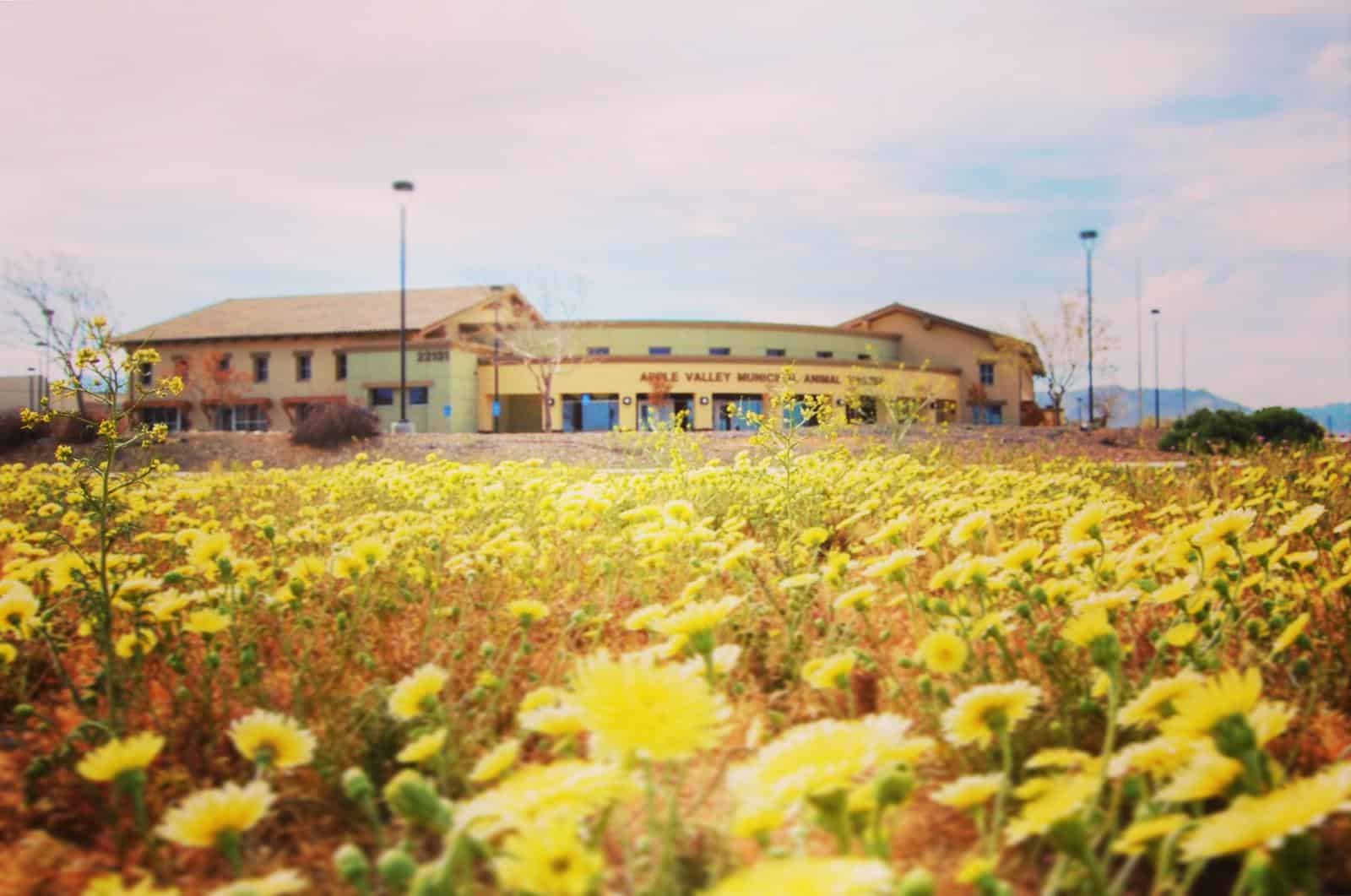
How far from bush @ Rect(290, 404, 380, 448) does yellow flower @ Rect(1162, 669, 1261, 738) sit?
70.1 feet


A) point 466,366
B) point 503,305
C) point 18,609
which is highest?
point 503,305

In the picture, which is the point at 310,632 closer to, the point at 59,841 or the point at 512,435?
the point at 59,841

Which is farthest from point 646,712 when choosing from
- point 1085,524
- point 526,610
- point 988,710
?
point 1085,524

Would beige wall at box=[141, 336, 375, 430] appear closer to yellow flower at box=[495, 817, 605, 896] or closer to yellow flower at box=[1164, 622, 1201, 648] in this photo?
yellow flower at box=[1164, 622, 1201, 648]

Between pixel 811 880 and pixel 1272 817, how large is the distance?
0.54 meters

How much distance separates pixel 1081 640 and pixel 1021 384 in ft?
169

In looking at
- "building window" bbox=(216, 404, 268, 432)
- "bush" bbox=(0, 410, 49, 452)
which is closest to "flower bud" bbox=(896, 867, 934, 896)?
"bush" bbox=(0, 410, 49, 452)

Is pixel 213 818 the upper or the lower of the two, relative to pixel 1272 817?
lower

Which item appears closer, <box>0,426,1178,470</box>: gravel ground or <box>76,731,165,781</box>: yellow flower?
<box>76,731,165,781</box>: yellow flower

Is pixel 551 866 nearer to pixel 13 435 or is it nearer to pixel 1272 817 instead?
pixel 1272 817

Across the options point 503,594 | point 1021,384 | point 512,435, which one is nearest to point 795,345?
point 1021,384

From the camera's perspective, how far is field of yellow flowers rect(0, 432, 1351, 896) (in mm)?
1146

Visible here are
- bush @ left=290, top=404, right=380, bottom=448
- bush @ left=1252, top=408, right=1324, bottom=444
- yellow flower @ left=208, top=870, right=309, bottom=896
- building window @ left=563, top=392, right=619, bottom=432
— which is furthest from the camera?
building window @ left=563, top=392, right=619, bottom=432

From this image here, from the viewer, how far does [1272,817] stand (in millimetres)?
964
